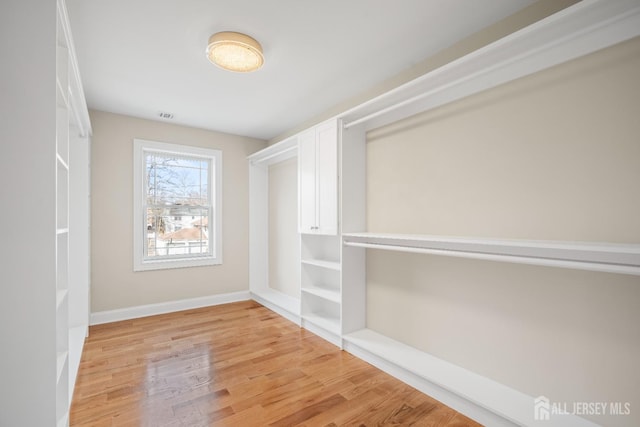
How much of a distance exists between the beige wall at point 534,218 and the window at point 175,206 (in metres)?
3.00

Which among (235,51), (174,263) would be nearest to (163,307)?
(174,263)

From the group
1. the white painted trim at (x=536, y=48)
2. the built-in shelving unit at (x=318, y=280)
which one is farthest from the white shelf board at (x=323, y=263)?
the white painted trim at (x=536, y=48)

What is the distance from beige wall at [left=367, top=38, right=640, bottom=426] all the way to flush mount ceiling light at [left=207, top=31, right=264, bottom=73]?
1399mm

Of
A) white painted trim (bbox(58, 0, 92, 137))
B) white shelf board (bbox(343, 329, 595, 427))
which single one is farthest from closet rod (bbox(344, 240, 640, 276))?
white painted trim (bbox(58, 0, 92, 137))

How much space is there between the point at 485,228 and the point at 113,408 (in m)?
2.82

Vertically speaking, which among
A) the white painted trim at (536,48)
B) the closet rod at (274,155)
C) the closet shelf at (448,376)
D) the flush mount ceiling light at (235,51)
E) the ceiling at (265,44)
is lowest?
the closet shelf at (448,376)

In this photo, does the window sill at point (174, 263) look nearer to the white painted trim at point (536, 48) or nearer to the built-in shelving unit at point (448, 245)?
the built-in shelving unit at point (448, 245)

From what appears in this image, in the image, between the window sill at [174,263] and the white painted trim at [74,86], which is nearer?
the white painted trim at [74,86]

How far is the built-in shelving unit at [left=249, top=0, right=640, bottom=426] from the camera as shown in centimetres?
150

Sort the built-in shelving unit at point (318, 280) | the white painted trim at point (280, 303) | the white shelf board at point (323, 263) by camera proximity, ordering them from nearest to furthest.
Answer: the white shelf board at point (323, 263), the built-in shelving unit at point (318, 280), the white painted trim at point (280, 303)

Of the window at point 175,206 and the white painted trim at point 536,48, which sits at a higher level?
the white painted trim at point 536,48

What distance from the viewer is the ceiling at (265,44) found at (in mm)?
1950

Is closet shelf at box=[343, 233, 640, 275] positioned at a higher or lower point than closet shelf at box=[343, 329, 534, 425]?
higher

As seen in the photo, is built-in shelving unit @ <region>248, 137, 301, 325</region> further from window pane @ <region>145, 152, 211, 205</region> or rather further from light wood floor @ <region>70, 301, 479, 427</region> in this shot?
light wood floor @ <region>70, 301, 479, 427</region>
